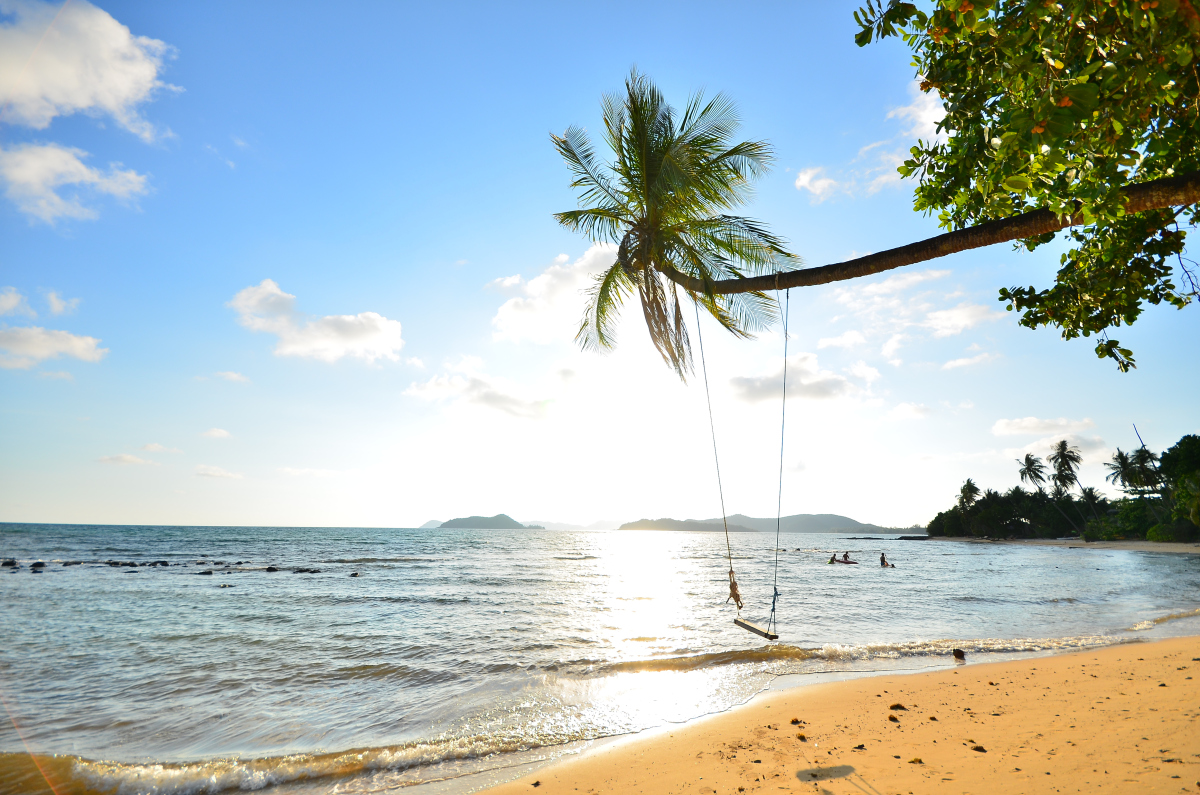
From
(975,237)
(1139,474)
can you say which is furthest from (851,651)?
(1139,474)

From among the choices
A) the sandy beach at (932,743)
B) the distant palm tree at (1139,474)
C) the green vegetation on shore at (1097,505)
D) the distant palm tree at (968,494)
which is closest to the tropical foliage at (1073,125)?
the sandy beach at (932,743)

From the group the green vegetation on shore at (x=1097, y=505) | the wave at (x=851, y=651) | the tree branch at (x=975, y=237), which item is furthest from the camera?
Answer: the green vegetation on shore at (x=1097, y=505)

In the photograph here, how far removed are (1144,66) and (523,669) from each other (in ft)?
35.0

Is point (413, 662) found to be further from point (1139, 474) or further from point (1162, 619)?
point (1139, 474)

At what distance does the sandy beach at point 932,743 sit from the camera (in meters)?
4.55

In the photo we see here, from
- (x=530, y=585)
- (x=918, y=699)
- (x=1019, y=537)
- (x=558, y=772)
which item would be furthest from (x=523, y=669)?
(x=1019, y=537)

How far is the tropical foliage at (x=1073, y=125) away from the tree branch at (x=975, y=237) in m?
0.05

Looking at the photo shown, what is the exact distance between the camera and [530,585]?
24.2 metres

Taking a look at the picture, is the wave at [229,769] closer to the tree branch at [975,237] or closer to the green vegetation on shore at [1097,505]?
the tree branch at [975,237]

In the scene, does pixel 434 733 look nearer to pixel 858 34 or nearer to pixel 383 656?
pixel 383 656

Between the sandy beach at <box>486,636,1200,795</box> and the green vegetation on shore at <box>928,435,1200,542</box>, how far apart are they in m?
43.7

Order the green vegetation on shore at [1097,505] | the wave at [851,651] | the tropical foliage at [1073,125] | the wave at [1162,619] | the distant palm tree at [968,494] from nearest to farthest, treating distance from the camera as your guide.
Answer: the tropical foliage at [1073,125] → the wave at [851,651] → the wave at [1162,619] → the green vegetation on shore at [1097,505] → the distant palm tree at [968,494]

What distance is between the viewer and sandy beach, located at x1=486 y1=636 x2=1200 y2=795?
455 centimetres

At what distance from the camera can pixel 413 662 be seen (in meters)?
10.5
